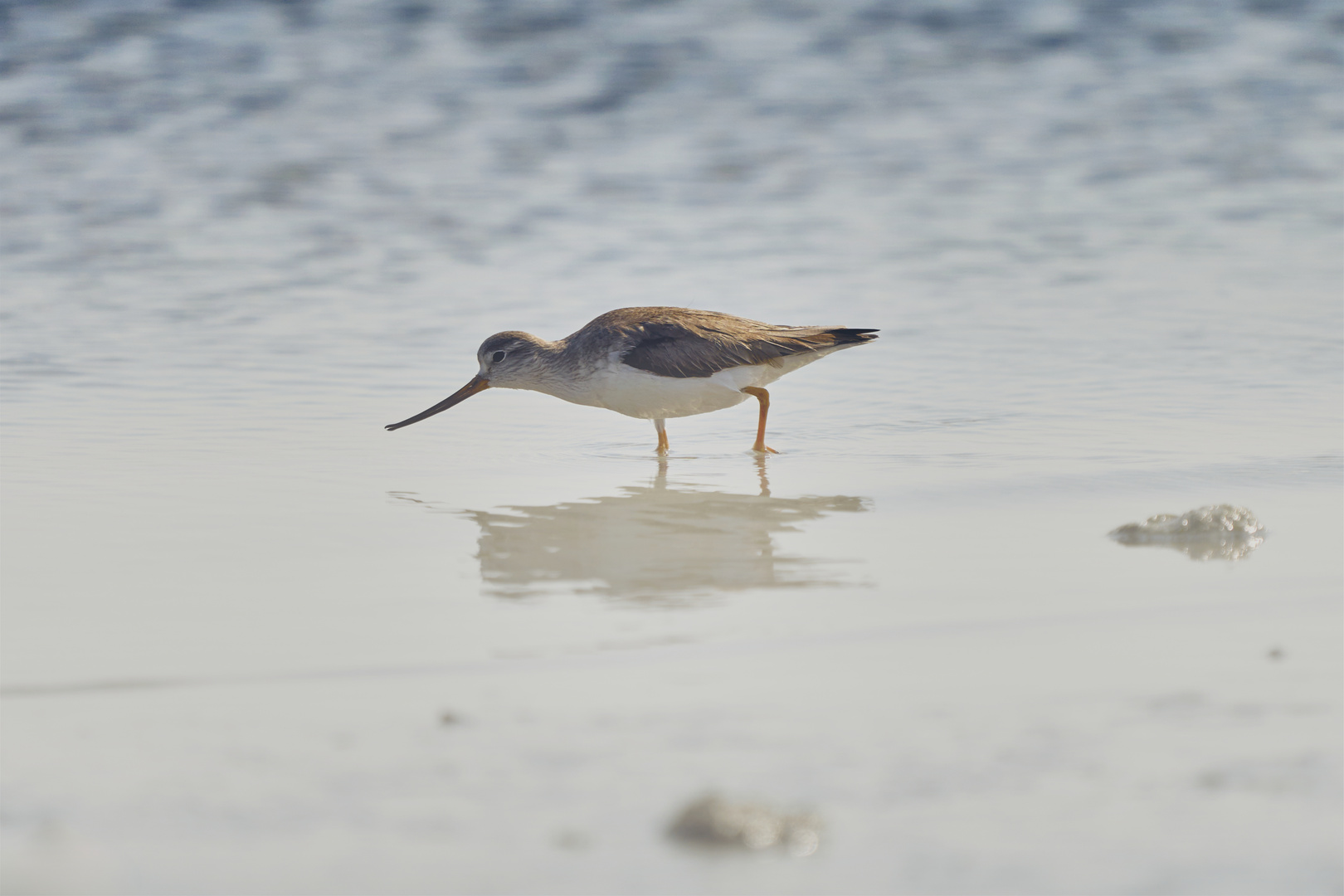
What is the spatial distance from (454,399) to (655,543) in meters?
3.01

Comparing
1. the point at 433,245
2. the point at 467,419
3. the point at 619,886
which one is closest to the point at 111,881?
the point at 619,886

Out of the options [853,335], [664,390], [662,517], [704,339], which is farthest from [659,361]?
[662,517]

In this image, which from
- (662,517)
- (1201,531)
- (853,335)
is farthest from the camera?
(853,335)

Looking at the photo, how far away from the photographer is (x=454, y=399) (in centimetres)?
823

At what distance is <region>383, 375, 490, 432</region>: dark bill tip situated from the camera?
25.7ft

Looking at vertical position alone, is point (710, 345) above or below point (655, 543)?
above

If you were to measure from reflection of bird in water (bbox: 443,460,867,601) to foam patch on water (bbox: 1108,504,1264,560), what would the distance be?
3.73 feet

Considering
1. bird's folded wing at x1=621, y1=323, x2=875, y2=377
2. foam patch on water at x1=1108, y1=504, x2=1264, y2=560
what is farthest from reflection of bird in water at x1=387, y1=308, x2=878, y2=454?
foam patch on water at x1=1108, y1=504, x2=1264, y2=560

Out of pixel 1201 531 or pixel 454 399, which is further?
pixel 454 399

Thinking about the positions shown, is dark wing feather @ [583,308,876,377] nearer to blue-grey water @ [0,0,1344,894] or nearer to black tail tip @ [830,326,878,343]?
black tail tip @ [830,326,878,343]

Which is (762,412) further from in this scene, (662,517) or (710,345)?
(662,517)

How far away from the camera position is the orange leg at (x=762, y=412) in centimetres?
764

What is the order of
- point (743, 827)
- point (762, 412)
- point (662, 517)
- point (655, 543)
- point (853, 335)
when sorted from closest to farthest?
Answer: point (743, 827), point (655, 543), point (662, 517), point (762, 412), point (853, 335)

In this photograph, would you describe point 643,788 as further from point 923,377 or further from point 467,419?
point 923,377
